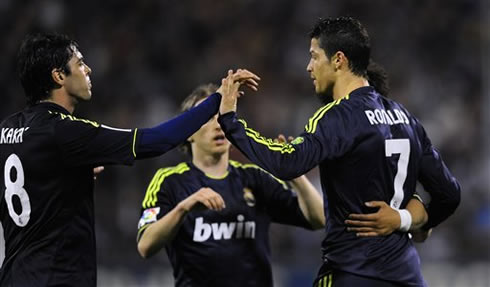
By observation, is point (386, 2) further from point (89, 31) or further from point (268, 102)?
point (89, 31)

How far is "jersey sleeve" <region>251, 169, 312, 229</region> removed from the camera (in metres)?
5.76

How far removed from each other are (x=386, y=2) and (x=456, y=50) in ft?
4.42

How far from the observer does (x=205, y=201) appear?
494 cm

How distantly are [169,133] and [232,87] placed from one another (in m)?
0.44

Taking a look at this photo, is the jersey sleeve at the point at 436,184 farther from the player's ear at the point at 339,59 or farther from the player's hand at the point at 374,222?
the player's ear at the point at 339,59

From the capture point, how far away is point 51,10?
1254cm

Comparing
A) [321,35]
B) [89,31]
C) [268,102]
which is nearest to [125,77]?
[89,31]

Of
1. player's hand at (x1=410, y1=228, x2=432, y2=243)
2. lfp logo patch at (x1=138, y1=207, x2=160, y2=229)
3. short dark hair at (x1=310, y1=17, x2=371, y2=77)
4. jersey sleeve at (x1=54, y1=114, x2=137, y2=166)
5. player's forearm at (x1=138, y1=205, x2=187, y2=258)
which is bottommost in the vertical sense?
player's hand at (x1=410, y1=228, x2=432, y2=243)

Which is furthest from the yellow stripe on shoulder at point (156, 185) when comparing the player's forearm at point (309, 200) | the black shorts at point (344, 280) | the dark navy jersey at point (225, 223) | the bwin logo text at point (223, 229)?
the black shorts at point (344, 280)

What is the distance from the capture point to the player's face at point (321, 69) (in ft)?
15.7

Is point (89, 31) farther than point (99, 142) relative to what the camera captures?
Yes

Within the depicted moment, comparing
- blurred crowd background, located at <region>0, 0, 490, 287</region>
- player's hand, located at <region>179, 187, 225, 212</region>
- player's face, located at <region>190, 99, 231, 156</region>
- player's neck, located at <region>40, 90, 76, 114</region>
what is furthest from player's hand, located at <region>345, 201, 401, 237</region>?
blurred crowd background, located at <region>0, 0, 490, 287</region>

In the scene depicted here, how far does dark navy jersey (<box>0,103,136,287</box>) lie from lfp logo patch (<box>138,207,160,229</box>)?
32.9 inches

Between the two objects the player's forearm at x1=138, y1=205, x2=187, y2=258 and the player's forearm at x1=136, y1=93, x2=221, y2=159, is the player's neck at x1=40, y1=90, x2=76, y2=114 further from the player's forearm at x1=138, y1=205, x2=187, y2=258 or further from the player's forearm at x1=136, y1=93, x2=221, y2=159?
the player's forearm at x1=138, y1=205, x2=187, y2=258
